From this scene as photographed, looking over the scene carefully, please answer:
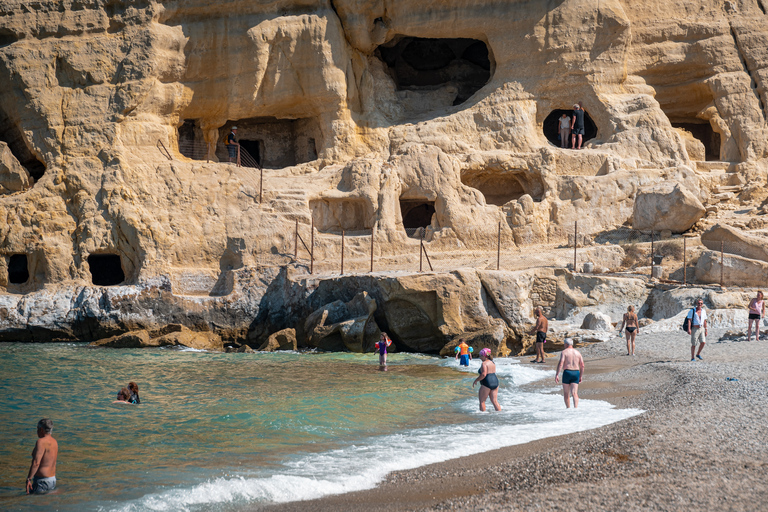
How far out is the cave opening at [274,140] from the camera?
953 inches

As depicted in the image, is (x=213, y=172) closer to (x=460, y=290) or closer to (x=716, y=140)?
(x=460, y=290)

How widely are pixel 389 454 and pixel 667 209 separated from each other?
13725 millimetres

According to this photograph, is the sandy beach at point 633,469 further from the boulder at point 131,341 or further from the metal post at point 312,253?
the boulder at point 131,341

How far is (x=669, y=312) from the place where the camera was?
16.5 meters

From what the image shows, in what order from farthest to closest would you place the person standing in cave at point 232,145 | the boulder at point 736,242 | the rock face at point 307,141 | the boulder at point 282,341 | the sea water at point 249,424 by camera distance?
the person standing in cave at point 232,145 < the rock face at point 307,141 < the boulder at point 282,341 < the boulder at point 736,242 < the sea water at point 249,424

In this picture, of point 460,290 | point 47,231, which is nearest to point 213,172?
point 47,231

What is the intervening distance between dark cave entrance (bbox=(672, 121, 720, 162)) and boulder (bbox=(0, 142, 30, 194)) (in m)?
21.2

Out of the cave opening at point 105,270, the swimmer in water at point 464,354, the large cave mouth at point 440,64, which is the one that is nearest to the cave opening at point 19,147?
the cave opening at point 105,270

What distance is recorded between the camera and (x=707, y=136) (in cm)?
2516

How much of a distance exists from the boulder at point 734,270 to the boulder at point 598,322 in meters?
2.61

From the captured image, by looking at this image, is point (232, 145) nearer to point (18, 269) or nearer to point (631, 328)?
point (18, 269)

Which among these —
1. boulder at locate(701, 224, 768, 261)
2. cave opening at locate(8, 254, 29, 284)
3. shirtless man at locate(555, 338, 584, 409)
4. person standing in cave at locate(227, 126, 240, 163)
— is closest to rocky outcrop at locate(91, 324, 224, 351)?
cave opening at locate(8, 254, 29, 284)

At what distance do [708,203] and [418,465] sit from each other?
16594mm

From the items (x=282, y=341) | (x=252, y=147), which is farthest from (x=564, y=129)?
(x=282, y=341)
